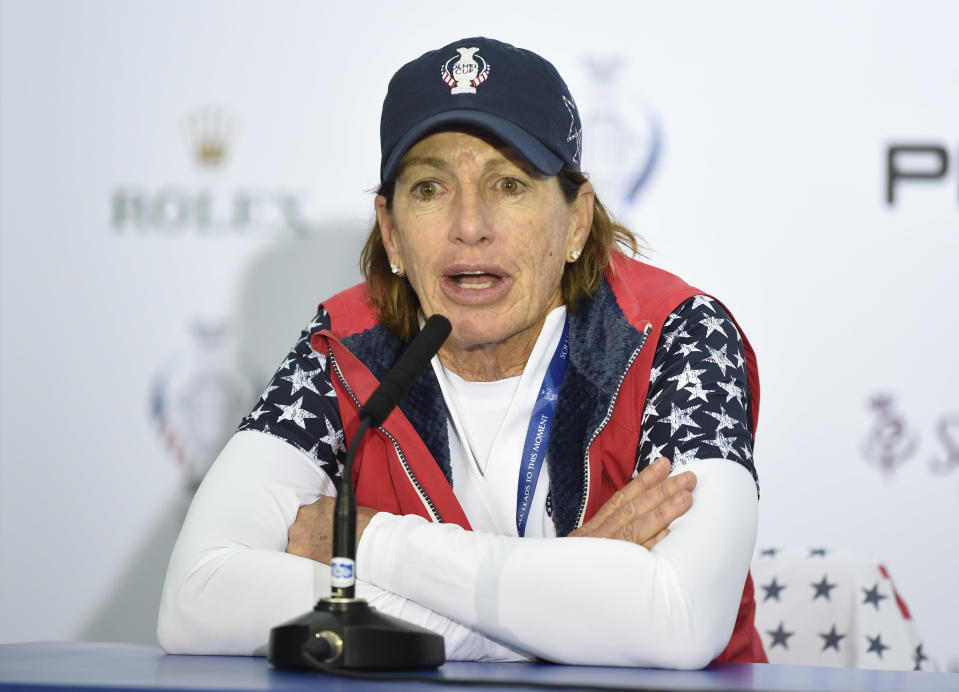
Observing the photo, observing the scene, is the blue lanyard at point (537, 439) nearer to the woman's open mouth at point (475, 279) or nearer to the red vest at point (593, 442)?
the red vest at point (593, 442)

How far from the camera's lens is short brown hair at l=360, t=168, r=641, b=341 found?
169 centimetres

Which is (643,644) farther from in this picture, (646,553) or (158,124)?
(158,124)

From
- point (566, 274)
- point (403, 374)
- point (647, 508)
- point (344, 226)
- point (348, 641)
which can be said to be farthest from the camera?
point (344, 226)

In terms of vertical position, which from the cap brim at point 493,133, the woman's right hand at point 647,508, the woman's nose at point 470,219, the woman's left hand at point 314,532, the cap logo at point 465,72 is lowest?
the woman's left hand at point 314,532

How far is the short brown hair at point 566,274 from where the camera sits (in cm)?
169

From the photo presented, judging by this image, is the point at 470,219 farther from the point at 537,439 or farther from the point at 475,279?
the point at 537,439

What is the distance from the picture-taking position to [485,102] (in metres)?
1.48

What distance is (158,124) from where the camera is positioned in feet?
8.12

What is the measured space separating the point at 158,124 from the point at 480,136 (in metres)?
1.23

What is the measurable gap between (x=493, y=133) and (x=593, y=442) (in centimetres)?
46


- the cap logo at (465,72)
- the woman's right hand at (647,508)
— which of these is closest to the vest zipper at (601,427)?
the woman's right hand at (647,508)

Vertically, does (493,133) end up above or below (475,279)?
above

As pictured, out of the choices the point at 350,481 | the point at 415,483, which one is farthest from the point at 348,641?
the point at 415,483

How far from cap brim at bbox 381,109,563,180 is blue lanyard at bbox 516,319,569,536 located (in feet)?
1.01
